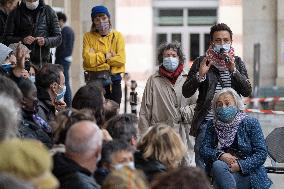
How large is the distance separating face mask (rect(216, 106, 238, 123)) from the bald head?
3.18 metres

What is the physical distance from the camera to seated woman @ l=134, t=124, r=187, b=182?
902 centimetres

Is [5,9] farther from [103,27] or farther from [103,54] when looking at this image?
[103,54]

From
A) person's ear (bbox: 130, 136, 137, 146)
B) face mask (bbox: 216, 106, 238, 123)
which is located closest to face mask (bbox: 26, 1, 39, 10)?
face mask (bbox: 216, 106, 238, 123)

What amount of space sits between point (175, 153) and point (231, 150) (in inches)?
82.0

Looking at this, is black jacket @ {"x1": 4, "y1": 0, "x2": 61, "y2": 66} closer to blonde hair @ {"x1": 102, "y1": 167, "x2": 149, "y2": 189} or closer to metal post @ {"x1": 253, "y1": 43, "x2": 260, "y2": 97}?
blonde hair @ {"x1": 102, "y1": 167, "x2": 149, "y2": 189}

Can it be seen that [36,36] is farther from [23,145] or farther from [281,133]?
[23,145]

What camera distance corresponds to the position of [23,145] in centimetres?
646

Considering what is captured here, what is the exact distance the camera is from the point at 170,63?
12297 mm

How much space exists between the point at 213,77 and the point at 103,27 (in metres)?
2.73

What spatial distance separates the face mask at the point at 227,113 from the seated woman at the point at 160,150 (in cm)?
173

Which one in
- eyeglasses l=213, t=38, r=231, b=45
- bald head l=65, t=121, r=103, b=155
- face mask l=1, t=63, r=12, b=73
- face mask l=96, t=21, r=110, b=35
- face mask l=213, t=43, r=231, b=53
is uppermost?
face mask l=96, t=21, r=110, b=35

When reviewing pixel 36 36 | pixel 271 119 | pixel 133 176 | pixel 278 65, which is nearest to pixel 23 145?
pixel 133 176

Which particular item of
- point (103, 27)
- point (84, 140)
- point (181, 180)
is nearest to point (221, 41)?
point (103, 27)

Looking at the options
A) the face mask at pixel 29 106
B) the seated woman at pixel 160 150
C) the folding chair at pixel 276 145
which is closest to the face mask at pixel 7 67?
the face mask at pixel 29 106
